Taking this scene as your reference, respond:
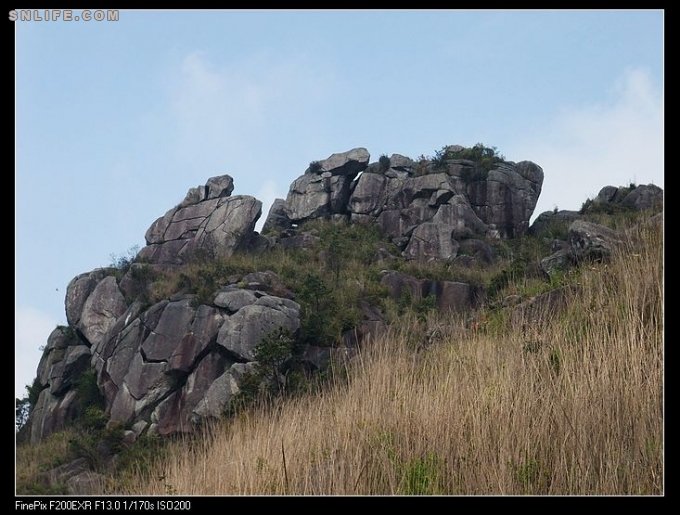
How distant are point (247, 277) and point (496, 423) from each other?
70.2 ft

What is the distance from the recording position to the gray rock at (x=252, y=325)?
21016 millimetres

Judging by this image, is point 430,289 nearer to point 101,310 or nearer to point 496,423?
point 101,310

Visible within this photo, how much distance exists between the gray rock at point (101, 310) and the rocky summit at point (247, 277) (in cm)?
6

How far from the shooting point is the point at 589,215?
3309cm

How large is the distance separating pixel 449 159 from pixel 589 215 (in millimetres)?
11254

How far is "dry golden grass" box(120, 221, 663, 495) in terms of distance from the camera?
3984 mm

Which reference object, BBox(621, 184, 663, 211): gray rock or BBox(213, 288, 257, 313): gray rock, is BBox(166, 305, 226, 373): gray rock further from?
BBox(621, 184, 663, 211): gray rock

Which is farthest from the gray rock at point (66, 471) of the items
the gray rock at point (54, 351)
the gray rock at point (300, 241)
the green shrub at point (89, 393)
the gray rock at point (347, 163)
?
the gray rock at point (347, 163)

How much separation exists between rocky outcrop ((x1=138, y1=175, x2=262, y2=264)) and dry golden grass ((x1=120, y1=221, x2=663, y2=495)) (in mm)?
27332

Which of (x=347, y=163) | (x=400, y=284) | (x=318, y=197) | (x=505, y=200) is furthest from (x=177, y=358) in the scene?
(x=505, y=200)

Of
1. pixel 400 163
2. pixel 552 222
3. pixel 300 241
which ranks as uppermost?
pixel 400 163

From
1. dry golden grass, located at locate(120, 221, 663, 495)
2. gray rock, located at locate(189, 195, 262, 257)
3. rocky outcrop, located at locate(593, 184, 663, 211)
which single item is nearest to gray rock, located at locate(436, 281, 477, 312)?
rocky outcrop, located at locate(593, 184, 663, 211)

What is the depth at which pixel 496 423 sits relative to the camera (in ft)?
14.5
